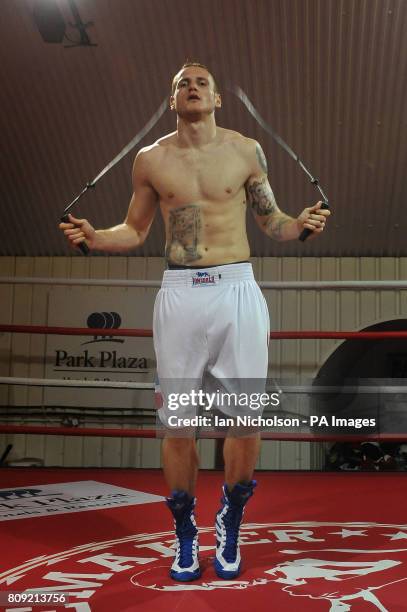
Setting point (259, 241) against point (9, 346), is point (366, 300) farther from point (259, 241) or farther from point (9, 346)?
point (9, 346)

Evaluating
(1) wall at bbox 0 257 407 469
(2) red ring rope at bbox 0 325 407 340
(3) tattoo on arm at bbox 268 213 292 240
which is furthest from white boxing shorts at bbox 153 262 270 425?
(1) wall at bbox 0 257 407 469

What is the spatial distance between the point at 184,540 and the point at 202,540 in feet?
0.97

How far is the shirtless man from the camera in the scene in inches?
61.9

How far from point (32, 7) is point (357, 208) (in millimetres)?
2516

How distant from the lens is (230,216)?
64.9 inches

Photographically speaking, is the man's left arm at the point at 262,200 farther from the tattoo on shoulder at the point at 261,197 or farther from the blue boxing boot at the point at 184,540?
the blue boxing boot at the point at 184,540

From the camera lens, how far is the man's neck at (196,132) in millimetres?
1690

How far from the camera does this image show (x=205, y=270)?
1618 millimetres

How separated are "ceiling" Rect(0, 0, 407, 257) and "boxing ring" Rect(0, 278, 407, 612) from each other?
2.00m

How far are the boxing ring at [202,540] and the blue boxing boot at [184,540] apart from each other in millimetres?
31

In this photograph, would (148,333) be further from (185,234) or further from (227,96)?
(227,96)

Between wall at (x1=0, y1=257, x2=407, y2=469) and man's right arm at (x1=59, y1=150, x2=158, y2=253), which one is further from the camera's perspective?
wall at (x1=0, y1=257, x2=407, y2=469)

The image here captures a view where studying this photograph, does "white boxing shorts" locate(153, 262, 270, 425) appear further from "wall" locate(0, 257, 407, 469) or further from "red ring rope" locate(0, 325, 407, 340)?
"wall" locate(0, 257, 407, 469)

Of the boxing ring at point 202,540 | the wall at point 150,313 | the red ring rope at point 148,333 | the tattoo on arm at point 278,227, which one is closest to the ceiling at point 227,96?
the wall at point 150,313
